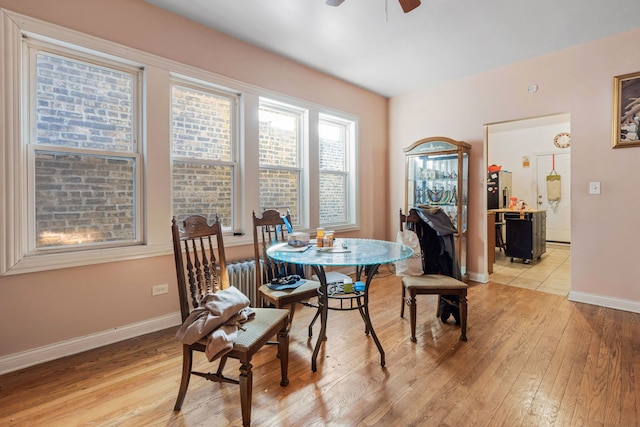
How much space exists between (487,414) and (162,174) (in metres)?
2.91

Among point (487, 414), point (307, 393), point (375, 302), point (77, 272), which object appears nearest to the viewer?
point (487, 414)

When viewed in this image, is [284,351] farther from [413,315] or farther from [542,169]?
[542,169]

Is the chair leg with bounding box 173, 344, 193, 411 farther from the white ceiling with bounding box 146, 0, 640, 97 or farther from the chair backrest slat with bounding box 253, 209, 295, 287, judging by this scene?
the white ceiling with bounding box 146, 0, 640, 97

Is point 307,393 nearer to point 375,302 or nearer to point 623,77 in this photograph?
point 375,302

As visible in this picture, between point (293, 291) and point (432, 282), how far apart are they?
115cm

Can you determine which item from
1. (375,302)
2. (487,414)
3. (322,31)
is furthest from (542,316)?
(322,31)

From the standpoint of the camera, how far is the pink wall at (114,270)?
211 centimetres

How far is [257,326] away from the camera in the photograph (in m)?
1.71

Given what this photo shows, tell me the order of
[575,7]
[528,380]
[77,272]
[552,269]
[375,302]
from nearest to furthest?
[528,380] < [77,272] < [575,7] < [375,302] < [552,269]

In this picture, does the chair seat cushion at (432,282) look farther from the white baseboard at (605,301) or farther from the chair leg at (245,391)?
the white baseboard at (605,301)

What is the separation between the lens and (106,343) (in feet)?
7.93

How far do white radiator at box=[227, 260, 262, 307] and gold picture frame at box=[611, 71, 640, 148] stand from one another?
3918mm

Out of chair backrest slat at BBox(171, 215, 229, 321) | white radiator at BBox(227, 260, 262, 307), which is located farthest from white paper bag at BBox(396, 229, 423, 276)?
chair backrest slat at BBox(171, 215, 229, 321)

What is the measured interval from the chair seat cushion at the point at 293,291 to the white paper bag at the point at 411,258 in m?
0.83
